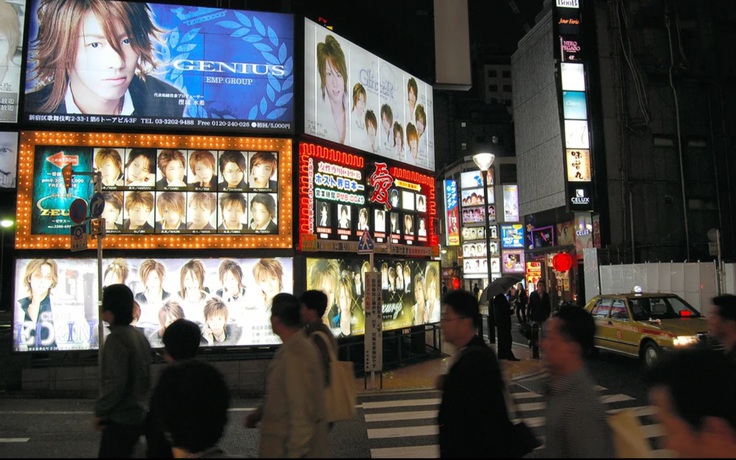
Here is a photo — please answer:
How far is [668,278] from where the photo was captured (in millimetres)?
21844

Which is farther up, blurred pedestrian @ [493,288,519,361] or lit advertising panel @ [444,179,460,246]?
lit advertising panel @ [444,179,460,246]

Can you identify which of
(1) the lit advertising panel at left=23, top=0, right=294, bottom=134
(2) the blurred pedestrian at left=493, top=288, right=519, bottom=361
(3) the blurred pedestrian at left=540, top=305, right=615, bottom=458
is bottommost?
(2) the blurred pedestrian at left=493, top=288, right=519, bottom=361

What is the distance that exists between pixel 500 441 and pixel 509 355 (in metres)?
13.3

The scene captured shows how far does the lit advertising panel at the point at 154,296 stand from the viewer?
1284cm

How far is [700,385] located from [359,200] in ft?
46.8

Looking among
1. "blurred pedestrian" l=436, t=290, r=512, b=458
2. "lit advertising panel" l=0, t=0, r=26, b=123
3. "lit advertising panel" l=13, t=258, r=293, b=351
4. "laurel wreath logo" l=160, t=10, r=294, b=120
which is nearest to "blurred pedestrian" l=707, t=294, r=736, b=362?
"blurred pedestrian" l=436, t=290, r=512, b=458

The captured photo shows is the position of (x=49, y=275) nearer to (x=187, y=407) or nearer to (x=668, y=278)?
(x=187, y=407)

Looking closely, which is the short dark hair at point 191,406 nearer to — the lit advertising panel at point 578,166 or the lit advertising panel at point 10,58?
the lit advertising panel at point 10,58

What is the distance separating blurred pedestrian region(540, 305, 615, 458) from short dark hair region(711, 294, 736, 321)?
247 centimetres

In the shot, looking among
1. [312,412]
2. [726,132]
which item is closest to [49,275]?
[312,412]

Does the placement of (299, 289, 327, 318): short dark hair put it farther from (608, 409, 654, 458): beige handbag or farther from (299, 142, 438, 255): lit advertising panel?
(299, 142, 438, 255): lit advertising panel

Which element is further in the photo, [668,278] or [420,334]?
[668,278]

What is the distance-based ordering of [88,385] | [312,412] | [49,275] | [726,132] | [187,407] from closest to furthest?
[187,407]
[312,412]
[88,385]
[49,275]
[726,132]

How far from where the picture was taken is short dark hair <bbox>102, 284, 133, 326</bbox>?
482cm
